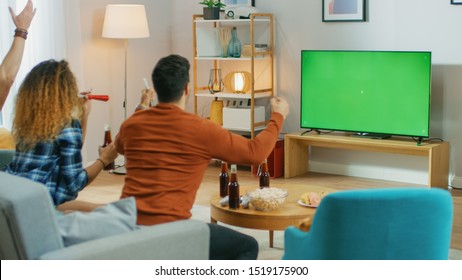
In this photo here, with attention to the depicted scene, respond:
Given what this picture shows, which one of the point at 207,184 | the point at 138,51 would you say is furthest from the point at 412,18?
the point at 138,51

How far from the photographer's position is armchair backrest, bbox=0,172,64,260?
2453 mm

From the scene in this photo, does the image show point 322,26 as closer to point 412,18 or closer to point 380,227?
point 412,18

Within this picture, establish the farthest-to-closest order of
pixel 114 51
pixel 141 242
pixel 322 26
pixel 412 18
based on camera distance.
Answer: pixel 114 51 → pixel 322 26 → pixel 412 18 → pixel 141 242

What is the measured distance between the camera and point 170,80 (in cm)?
305

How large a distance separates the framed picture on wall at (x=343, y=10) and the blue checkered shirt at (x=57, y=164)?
3.72 metres

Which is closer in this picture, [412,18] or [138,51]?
[412,18]

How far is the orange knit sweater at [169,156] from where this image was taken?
2.95 m

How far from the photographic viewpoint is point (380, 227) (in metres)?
2.56

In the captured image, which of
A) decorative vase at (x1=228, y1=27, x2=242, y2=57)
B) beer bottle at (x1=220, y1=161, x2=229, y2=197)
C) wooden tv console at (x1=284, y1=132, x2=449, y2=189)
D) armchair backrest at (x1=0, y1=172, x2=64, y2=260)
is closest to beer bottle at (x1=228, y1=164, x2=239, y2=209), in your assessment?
beer bottle at (x1=220, y1=161, x2=229, y2=197)

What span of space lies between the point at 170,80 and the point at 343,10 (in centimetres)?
369

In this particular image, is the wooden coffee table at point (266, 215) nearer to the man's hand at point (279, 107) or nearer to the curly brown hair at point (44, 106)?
the man's hand at point (279, 107)

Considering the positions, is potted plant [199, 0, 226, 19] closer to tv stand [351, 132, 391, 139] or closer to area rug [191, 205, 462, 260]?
tv stand [351, 132, 391, 139]

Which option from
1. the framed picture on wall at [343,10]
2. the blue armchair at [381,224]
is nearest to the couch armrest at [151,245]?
the blue armchair at [381,224]
